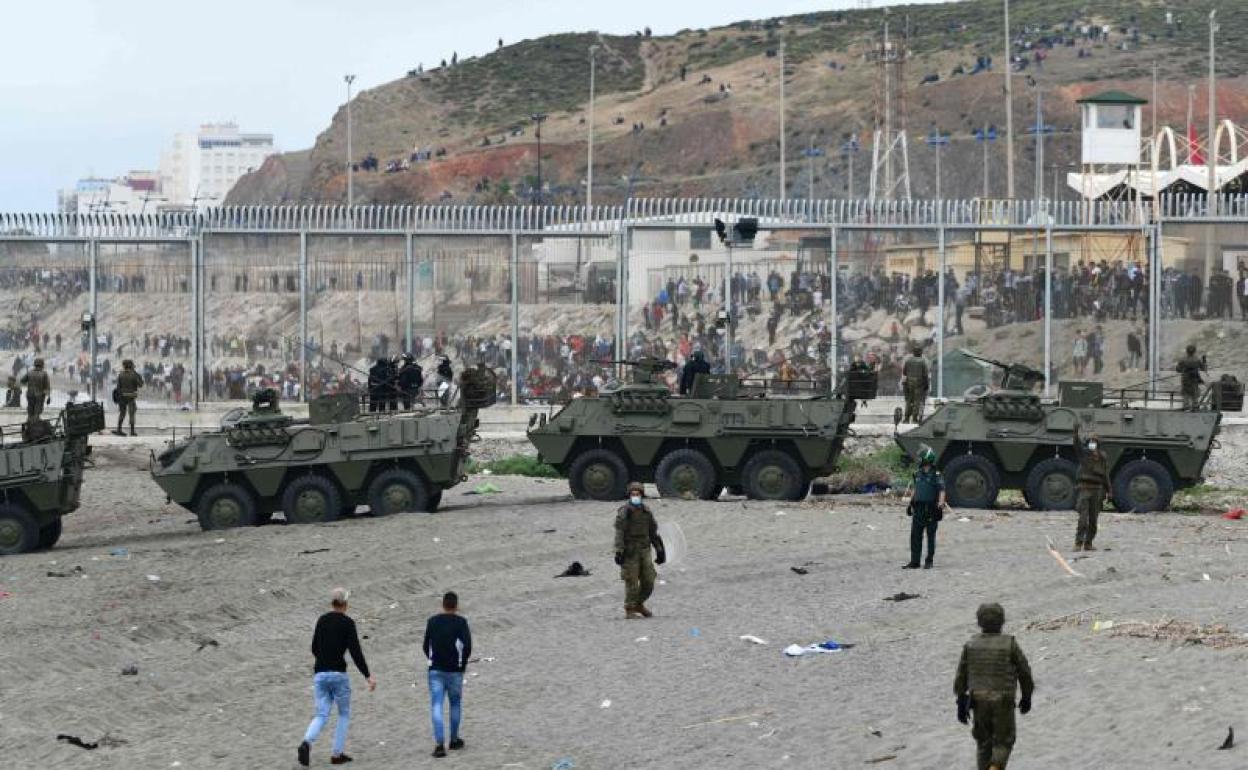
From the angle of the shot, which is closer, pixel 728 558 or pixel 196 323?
pixel 728 558

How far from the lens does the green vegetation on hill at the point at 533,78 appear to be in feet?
400

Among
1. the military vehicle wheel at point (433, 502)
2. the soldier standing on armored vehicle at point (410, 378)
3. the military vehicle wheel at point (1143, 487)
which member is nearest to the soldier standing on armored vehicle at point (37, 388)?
the soldier standing on armored vehicle at point (410, 378)

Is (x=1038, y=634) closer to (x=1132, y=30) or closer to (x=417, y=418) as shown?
(x=417, y=418)

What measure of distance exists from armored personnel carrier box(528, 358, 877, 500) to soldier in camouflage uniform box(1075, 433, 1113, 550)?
5294 millimetres

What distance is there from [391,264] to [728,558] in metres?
15.0

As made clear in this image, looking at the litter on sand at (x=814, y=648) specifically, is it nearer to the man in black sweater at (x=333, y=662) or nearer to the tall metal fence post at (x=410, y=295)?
the man in black sweater at (x=333, y=662)

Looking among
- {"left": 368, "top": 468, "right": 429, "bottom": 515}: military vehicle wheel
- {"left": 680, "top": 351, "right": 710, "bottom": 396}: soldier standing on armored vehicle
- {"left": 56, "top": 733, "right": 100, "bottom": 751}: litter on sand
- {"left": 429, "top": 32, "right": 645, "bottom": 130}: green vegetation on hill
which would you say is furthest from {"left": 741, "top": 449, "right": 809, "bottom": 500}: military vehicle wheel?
{"left": 429, "top": 32, "right": 645, "bottom": 130}: green vegetation on hill

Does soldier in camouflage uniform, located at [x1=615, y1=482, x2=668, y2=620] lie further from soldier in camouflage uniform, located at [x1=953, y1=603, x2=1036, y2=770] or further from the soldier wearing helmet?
soldier in camouflage uniform, located at [x1=953, y1=603, x2=1036, y2=770]

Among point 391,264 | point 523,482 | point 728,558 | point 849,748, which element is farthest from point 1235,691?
point 391,264

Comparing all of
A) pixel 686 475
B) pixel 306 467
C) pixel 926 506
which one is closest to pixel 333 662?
pixel 926 506

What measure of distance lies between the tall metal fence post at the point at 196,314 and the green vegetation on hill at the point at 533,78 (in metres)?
80.1

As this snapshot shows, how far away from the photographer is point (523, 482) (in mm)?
33500

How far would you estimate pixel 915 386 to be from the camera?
37031mm

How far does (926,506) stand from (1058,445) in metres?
6.26
